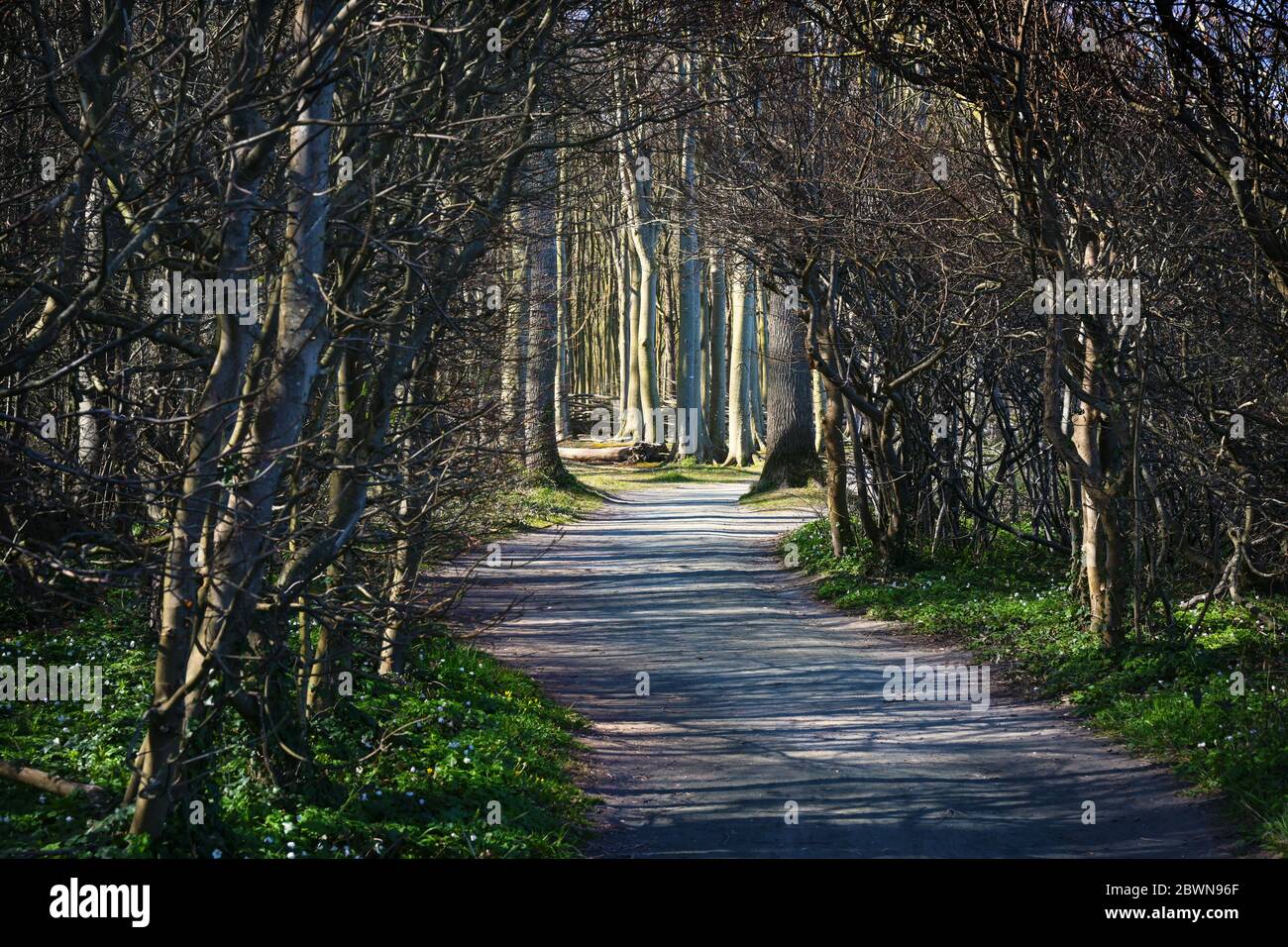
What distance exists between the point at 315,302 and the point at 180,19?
13.1 ft

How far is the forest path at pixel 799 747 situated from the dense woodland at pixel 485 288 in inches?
64.2

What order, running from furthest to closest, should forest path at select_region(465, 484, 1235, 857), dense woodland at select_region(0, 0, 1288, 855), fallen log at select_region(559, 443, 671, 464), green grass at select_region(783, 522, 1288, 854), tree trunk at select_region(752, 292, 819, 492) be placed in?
fallen log at select_region(559, 443, 671, 464), tree trunk at select_region(752, 292, 819, 492), green grass at select_region(783, 522, 1288, 854), forest path at select_region(465, 484, 1235, 857), dense woodland at select_region(0, 0, 1288, 855)

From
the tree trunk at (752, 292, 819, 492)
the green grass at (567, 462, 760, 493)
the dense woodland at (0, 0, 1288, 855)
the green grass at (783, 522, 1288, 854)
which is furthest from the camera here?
the green grass at (567, 462, 760, 493)

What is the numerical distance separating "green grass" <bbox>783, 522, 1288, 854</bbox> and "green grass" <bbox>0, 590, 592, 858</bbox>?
3674 millimetres

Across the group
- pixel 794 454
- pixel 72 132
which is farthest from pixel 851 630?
pixel 794 454

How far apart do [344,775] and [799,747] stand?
3129mm

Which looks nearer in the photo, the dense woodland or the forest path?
the dense woodland

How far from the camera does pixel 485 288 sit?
11016 mm

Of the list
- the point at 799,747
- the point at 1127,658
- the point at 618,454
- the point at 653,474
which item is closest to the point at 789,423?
Result: the point at 653,474

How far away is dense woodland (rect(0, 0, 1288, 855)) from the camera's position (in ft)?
16.5

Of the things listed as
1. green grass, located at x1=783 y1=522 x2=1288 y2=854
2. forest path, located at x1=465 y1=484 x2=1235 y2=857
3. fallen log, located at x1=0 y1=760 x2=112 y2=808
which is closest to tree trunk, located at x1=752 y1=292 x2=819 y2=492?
green grass, located at x1=783 y1=522 x2=1288 y2=854

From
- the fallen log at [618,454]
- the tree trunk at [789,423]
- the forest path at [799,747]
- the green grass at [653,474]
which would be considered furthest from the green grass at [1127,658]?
the fallen log at [618,454]

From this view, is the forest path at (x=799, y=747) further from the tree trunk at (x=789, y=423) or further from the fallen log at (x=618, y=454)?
the fallen log at (x=618, y=454)

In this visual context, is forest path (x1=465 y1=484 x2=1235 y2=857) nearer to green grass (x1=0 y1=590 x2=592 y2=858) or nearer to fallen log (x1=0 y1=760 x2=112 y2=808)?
green grass (x1=0 y1=590 x2=592 y2=858)
